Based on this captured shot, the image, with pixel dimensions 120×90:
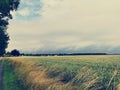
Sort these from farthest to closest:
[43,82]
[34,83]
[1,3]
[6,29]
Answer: [6,29] < [1,3] < [34,83] < [43,82]

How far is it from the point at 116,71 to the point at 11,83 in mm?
15370

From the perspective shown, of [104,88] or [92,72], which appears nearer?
[104,88]

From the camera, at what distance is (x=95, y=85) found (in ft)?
50.3

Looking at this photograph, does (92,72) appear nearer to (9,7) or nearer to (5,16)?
(9,7)

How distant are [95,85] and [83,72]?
3009mm

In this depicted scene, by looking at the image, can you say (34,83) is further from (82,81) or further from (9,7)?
(9,7)

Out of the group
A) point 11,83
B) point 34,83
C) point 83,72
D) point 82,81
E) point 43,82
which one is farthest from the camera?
point 11,83

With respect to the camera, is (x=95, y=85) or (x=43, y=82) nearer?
(x=95, y=85)

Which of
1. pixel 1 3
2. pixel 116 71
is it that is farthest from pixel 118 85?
pixel 1 3

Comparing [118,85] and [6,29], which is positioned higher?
[6,29]

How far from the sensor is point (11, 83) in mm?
30266

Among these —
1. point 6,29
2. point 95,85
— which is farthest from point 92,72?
point 6,29

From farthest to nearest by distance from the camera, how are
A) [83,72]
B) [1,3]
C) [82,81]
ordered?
[1,3] < [83,72] < [82,81]

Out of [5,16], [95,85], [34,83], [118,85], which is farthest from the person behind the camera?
[5,16]
